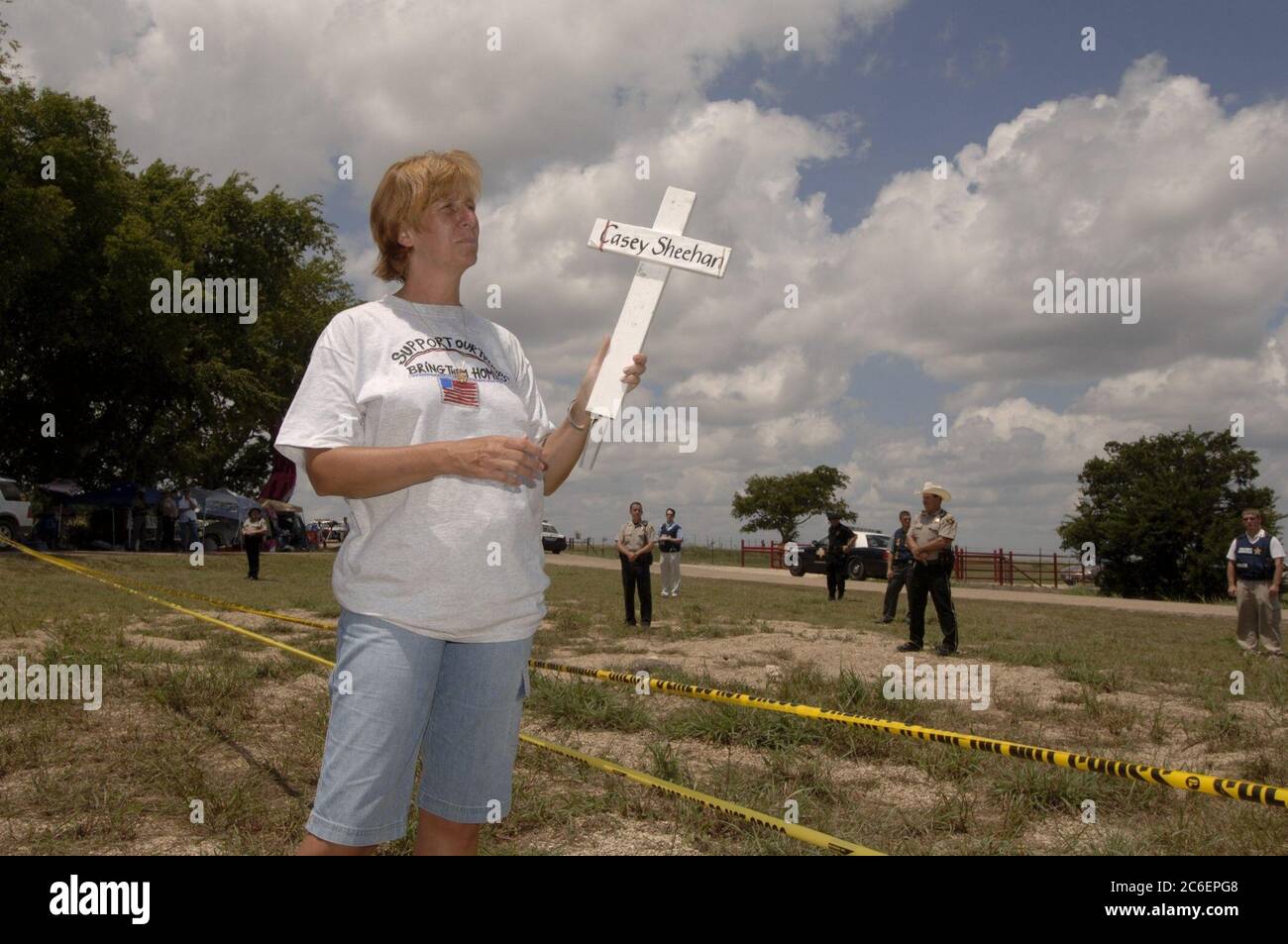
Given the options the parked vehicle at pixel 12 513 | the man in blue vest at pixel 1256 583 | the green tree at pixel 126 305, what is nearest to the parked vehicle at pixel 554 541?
the green tree at pixel 126 305

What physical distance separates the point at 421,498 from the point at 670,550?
15.7 m

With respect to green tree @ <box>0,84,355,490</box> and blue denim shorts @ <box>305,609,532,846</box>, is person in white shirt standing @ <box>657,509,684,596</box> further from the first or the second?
green tree @ <box>0,84,355,490</box>

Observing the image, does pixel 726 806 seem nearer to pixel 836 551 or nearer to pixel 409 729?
pixel 409 729

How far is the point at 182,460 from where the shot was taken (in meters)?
38.2

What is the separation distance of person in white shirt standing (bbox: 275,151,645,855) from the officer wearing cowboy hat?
9.00 m

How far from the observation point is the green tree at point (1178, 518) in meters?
28.8

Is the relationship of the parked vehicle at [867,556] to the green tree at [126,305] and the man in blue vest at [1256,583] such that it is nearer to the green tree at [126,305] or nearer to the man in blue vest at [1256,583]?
the man in blue vest at [1256,583]

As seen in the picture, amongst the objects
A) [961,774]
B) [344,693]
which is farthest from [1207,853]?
[344,693]

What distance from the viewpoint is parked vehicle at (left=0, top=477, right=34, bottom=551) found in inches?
1041

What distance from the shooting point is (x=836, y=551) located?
762 inches

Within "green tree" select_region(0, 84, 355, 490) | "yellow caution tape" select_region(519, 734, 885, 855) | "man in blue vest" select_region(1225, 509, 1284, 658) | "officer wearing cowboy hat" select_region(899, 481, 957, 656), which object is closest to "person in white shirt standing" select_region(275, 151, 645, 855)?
"yellow caution tape" select_region(519, 734, 885, 855)

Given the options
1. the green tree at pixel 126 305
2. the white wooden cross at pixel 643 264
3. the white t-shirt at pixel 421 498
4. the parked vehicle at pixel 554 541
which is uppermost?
the green tree at pixel 126 305

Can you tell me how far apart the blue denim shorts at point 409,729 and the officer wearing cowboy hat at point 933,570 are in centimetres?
902
